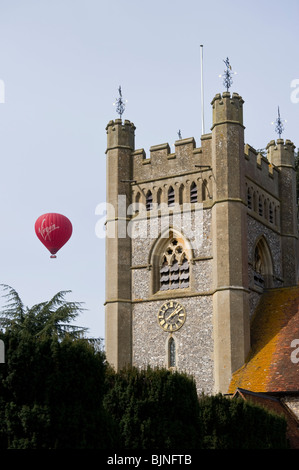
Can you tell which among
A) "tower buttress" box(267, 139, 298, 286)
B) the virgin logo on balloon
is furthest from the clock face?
"tower buttress" box(267, 139, 298, 286)

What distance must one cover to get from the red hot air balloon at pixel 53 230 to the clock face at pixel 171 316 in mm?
6010

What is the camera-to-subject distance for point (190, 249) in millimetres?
37656

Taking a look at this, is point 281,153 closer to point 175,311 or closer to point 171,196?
point 171,196

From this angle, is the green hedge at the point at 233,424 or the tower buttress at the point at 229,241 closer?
the green hedge at the point at 233,424

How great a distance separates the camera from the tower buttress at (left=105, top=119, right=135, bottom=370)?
37562 mm

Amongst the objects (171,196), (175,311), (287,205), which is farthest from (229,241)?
(287,205)

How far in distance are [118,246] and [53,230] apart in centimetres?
615

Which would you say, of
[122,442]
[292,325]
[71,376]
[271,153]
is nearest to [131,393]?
[122,442]

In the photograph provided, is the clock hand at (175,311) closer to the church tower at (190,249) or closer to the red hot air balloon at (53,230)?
the church tower at (190,249)

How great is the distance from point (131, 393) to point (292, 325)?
12491 mm

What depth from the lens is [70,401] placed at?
21656 millimetres

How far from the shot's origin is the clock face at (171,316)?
36.8m

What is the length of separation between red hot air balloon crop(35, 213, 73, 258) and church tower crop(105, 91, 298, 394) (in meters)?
5.46

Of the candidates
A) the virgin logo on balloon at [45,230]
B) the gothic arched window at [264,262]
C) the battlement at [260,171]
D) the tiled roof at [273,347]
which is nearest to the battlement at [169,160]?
the battlement at [260,171]
